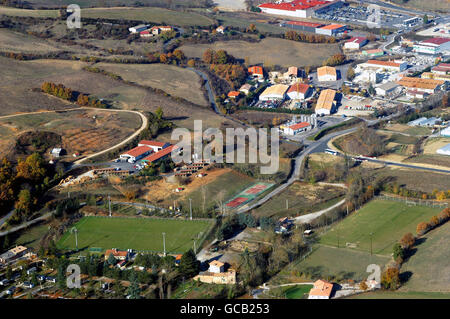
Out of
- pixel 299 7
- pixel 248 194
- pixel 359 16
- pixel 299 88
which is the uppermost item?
pixel 299 7

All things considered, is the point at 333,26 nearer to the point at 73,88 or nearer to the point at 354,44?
the point at 354,44

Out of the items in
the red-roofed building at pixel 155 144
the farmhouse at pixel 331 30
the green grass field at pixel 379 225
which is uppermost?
the farmhouse at pixel 331 30

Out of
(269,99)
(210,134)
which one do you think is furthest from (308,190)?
(269,99)

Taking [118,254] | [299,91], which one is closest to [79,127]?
[118,254]

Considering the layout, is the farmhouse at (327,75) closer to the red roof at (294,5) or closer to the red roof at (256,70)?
the red roof at (256,70)

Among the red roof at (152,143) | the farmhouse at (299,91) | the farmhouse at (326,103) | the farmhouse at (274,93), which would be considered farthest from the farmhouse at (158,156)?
the farmhouse at (299,91)

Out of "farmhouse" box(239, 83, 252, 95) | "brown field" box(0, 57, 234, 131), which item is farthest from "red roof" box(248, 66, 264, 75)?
"brown field" box(0, 57, 234, 131)
